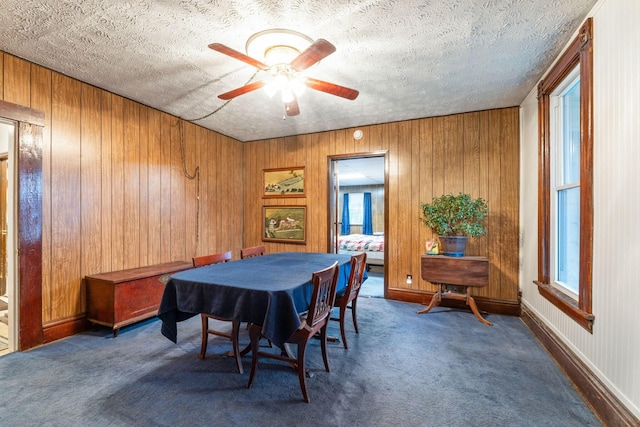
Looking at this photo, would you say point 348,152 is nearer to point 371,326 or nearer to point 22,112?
point 371,326

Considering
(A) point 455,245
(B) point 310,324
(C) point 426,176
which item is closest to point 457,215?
(A) point 455,245

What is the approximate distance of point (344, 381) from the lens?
6.98ft

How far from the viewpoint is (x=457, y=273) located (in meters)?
3.41

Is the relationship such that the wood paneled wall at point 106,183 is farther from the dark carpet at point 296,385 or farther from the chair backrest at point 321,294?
the chair backrest at point 321,294

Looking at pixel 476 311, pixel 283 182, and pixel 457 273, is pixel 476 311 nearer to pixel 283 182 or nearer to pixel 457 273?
pixel 457 273

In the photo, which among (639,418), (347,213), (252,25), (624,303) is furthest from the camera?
(347,213)

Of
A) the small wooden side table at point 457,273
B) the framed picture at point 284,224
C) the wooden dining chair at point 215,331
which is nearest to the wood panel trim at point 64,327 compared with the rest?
the wooden dining chair at point 215,331

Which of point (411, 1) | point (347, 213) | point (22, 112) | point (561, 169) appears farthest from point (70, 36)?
point (347, 213)

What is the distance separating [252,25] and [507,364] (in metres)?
3.26

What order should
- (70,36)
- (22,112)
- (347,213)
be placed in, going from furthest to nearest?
1. (347,213)
2. (22,112)
3. (70,36)

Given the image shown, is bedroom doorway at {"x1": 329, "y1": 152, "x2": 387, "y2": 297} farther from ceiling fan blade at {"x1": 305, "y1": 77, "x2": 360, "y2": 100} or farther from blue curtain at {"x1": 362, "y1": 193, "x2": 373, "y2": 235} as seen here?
ceiling fan blade at {"x1": 305, "y1": 77, "x2": 360, "y2": 100}

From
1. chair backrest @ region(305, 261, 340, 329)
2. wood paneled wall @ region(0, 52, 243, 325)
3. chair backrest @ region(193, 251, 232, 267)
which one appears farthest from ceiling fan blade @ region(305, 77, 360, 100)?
wood paneled wall @ region(0, 52, 243, 325)

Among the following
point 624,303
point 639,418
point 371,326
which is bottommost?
point 371,326

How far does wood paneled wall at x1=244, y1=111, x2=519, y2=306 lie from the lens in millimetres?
3666
